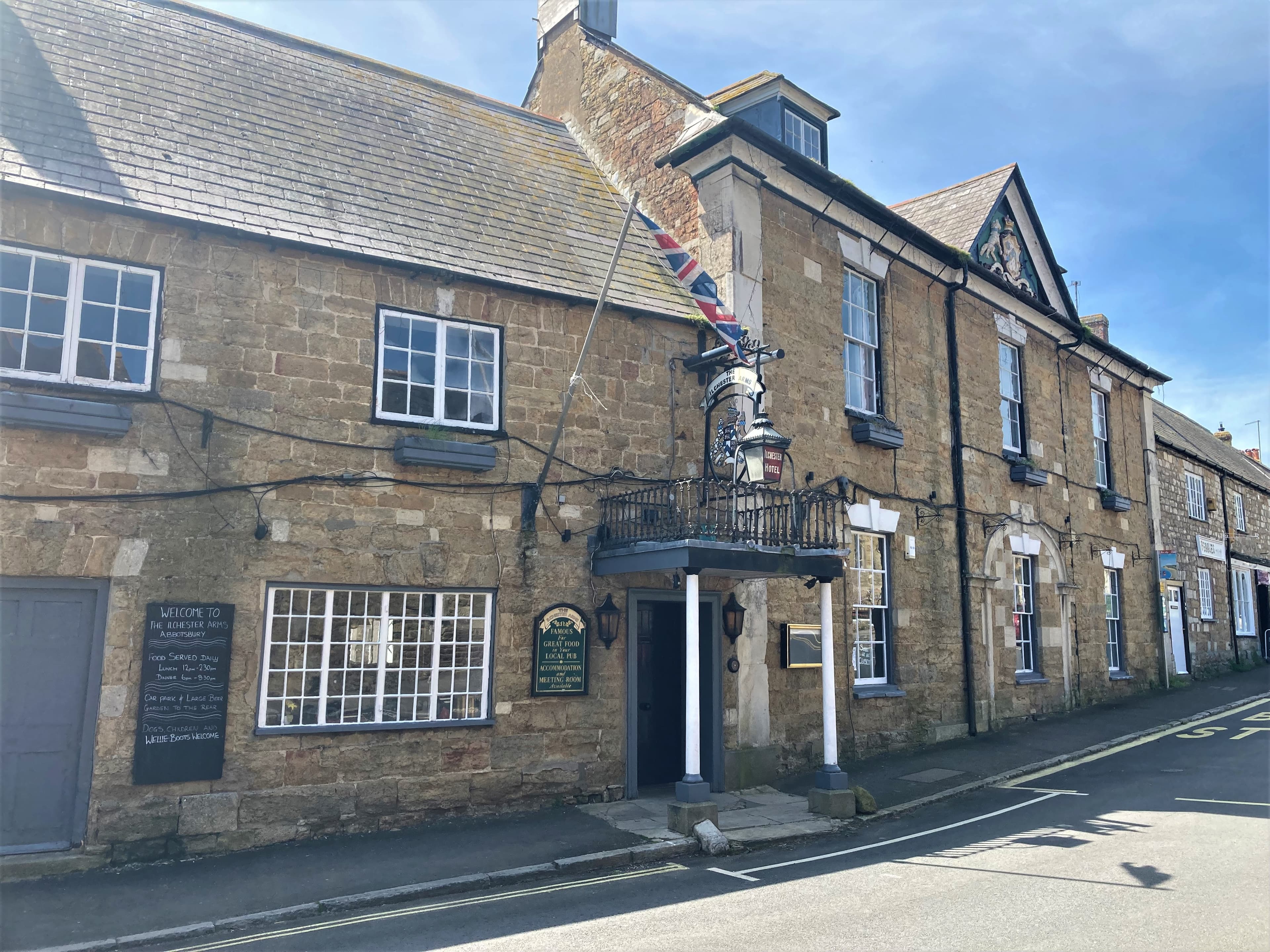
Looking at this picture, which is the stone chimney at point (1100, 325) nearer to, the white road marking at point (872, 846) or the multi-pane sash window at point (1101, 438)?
the multi-pane sash window at point (1101, 438)

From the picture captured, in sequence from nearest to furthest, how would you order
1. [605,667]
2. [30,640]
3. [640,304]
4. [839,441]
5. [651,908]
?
[651,908] < [30,640] < [605,667] < [640,304] < [839,441]

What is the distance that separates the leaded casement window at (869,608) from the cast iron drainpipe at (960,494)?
2.17 m

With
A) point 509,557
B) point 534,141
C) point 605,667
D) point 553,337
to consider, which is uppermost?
point 534,141

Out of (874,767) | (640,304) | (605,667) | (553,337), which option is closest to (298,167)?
(553,337)

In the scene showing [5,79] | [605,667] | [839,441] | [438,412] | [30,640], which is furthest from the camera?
[839,441]

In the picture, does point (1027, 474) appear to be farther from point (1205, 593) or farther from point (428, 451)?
point (428, 451)

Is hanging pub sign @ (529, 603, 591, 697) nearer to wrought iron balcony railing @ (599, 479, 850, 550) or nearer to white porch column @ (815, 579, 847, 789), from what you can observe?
wrought iron balcony railing @ (599, 479, 850, 550)

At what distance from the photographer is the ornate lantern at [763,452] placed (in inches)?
400

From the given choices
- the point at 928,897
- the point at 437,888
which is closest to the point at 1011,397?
the point at 928,897

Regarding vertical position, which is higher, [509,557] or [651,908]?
[509,557]

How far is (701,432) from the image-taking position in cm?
1202

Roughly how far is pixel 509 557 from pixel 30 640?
14.8ft

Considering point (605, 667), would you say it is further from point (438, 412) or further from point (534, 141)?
point (534, 141)

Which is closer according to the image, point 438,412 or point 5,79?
point 5,79
